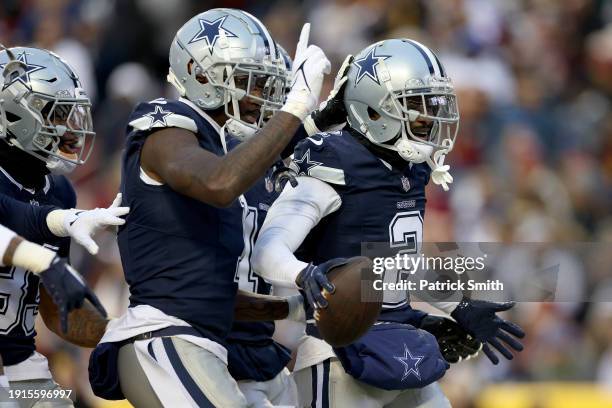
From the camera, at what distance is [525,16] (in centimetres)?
1001

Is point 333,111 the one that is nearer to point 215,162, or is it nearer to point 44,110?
point 44,110

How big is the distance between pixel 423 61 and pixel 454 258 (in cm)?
77

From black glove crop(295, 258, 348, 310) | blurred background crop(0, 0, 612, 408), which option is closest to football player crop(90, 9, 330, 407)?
black glove crop(295, 258, 348, 310)

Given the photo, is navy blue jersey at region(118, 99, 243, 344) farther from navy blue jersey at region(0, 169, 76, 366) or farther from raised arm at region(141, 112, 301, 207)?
navy blue jersey at region(0, 169, 76, 366)

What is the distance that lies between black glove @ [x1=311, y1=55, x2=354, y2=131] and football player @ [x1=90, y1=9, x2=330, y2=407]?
23.5 inches

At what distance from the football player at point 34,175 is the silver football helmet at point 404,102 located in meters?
1.06

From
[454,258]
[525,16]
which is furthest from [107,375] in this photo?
[525,16]

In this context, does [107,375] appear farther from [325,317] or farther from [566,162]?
[566,162]

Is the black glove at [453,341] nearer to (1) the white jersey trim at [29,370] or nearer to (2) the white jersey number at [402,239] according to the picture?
(2) the white jersey number at [402,239]

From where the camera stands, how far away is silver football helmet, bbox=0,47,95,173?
4.97m

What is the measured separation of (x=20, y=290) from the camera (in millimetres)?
4887

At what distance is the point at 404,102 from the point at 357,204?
16.7 inches

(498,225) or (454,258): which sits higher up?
(498,225)

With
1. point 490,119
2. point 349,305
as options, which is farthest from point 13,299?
point 490,119
